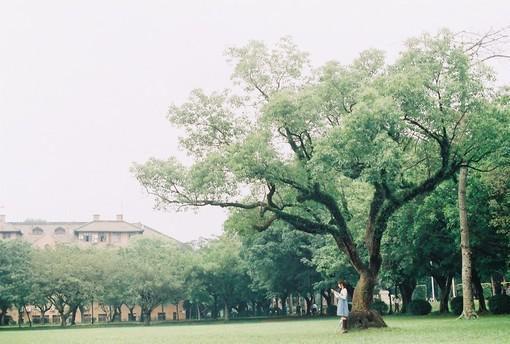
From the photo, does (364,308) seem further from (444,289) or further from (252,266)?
(252,266)

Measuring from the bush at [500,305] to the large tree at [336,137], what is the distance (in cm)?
1212

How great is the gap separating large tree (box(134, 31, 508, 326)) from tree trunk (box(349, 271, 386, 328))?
0.04m

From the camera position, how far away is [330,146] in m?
22.1

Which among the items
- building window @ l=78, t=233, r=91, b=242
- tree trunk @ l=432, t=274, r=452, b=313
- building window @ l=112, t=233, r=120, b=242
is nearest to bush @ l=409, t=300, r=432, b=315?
tree trunk @ l=432, t=274, r=452, b=313

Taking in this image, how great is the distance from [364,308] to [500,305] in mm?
13802

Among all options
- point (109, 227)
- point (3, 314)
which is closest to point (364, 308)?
point (3, 314)

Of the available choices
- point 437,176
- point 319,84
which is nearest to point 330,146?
point 319,84

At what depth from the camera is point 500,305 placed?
34969 mm

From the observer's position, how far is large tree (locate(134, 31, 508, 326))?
71.5 ft

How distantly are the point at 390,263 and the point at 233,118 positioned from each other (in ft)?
75.3

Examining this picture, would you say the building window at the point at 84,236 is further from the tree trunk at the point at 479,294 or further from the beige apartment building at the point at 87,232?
the tree trunk at the point at 479,294

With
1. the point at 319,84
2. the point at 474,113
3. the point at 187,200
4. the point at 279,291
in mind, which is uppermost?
the point at 319,84

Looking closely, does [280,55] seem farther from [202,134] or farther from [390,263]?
[390,263]

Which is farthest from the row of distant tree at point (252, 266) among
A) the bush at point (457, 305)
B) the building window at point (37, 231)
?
the building window at point (37, 231)
